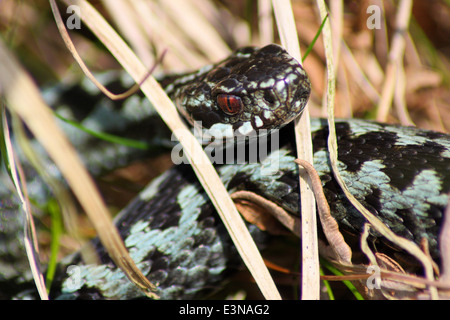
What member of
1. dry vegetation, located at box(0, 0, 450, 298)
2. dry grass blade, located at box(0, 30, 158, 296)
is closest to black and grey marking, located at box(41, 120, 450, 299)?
dry grass blade, located at box(0, 30, 158, 296)

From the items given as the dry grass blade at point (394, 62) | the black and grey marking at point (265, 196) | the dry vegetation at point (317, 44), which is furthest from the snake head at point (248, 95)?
the dry grass blade at point (394, 62)

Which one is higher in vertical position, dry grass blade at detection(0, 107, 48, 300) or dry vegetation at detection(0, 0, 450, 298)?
dry vegetation at detection(0, 0, 450, 298)

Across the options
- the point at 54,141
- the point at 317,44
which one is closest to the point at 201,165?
the point at 54,141

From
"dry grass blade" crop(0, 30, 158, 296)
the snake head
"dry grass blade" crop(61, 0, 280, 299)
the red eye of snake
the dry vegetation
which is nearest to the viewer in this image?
"dry grass blade" crop(0, 30, 158, 296)

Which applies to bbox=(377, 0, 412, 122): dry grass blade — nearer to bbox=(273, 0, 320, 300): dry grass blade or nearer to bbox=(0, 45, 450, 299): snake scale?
bbox=(0, 45, 450, 299): snake scale

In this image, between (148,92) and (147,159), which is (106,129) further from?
(148,92)

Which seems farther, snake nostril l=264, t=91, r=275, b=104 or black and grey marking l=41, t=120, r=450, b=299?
snake nostril l=264, t=91, r=275, b=104
